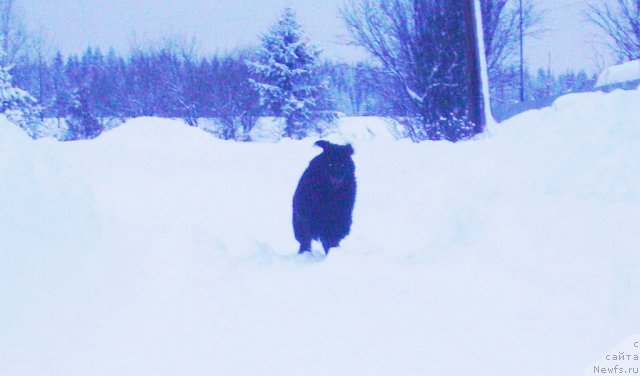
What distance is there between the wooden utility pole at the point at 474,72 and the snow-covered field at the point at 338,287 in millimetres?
8241

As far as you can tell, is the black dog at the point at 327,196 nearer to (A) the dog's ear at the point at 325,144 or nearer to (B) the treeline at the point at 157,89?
(A) the dog's ear at the point at 325,144

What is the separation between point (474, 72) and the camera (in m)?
16.0

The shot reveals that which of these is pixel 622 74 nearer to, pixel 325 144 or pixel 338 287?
pixel 325 144

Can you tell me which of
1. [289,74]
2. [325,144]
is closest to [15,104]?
[289,74]

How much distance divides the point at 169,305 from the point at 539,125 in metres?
7.65

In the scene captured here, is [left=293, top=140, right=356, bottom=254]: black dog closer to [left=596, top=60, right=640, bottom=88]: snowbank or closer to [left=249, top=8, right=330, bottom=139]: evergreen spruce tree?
[left=596, top=60, right=640, bottom=88]: snowbank

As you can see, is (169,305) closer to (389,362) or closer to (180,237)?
(389,362)

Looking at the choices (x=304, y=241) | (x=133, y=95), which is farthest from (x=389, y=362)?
(x=133, y=95)

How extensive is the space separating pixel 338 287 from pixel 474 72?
12.8 meters

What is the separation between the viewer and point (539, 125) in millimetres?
9781

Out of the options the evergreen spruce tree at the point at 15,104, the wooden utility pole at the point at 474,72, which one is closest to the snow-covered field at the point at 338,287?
the wooden utility pole at the point at 474,72

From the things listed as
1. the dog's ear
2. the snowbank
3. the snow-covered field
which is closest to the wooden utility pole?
the snow-covered field

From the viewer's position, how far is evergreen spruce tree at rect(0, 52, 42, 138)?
2625 cm

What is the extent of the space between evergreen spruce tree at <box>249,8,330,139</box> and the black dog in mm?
31437
